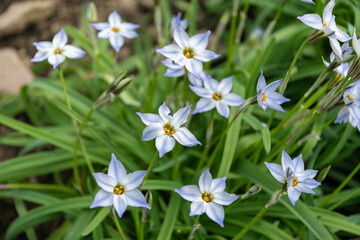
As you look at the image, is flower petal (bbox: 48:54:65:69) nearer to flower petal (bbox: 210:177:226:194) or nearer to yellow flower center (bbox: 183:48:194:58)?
yellow flower center (bbox: 183:48:194:58)

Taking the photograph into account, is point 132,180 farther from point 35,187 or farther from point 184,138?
point 35,187

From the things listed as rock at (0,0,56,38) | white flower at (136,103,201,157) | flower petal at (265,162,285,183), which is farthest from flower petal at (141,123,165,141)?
rock at (0,0,56,38)

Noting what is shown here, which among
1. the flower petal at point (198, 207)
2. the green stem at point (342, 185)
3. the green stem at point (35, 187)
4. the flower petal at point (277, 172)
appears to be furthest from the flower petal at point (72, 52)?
the green stem at point (342, 185)

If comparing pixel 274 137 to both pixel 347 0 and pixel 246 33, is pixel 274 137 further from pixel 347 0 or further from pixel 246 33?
pixel 246 33

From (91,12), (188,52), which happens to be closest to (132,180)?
(188,52)

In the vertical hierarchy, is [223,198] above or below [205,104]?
below

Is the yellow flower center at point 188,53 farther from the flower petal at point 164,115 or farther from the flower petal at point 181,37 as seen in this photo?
the flower petal at point 164,115

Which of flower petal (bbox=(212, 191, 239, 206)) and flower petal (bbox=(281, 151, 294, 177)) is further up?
flower petal (bbox=(281, 151, 294, 177))

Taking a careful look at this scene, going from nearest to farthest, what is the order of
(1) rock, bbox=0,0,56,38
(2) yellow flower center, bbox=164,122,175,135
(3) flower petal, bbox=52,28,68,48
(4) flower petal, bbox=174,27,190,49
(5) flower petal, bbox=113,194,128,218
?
(5) flower petal, bbox=113,194,128,218 < (2) yellow flower center, bbox=164,122,175,135 < (4) flower petal, bbox=174,27,190,49 < (3) flower petal, bbox=52,28,68,48 < (1) rock, bbox=0,0,56,38
